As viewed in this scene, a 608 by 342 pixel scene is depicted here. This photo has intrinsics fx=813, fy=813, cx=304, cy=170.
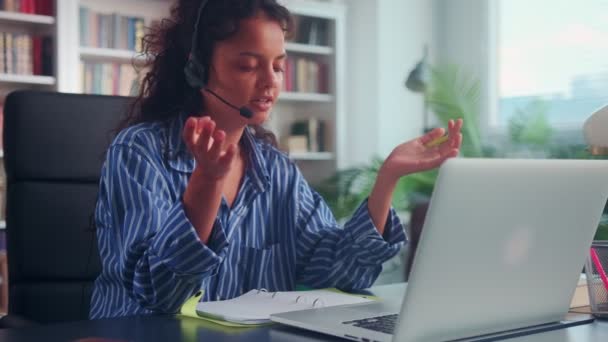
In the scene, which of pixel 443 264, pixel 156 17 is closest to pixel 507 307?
pixel 443 264

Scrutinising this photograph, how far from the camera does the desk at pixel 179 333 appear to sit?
914 mm

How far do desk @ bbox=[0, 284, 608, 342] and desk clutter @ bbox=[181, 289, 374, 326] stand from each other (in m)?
0.02

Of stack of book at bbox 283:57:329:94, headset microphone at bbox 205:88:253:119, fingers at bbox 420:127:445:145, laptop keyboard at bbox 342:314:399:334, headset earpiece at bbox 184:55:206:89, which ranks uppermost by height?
stack of book at bbox 283:57:329:94

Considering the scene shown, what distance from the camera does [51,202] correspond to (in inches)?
58.2

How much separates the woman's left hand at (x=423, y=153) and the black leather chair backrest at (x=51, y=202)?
604 millimetres

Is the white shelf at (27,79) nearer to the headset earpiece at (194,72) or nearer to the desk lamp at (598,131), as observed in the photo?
the headset earpiece at (194,72)

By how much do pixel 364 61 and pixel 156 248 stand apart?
345 centimetres

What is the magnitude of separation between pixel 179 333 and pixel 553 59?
326cm

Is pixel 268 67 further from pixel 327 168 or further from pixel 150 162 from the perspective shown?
pixel 327 168

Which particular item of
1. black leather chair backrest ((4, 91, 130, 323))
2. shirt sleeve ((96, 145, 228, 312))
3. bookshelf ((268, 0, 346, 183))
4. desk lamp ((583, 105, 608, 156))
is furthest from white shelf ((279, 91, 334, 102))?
desk lamp ((583, 105, 608, 156))

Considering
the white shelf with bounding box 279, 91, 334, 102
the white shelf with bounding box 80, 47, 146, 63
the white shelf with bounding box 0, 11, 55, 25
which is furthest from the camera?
the white shelf with bounding box 279, 91, 334, 102

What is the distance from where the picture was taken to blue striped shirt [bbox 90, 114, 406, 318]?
105cm

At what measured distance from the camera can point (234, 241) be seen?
137 cm

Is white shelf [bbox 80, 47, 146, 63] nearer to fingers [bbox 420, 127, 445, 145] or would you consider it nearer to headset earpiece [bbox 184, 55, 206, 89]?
headset earpiece [bbox 184, 55, 206, 89]
